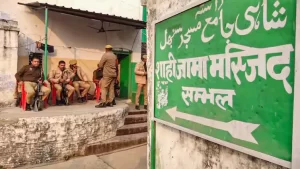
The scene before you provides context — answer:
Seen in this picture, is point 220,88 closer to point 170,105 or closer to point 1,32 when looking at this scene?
point 170,105

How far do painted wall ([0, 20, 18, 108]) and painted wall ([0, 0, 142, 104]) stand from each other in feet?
1.61

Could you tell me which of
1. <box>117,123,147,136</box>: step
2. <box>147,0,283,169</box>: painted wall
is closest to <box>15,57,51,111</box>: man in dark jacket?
<box>117,123,147,136</box>: step

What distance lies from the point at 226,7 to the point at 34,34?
6.79m

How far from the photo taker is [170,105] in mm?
2584

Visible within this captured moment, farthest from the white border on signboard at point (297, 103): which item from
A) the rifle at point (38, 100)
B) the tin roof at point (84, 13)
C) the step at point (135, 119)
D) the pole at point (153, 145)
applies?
the tin roof at point (84, 13)

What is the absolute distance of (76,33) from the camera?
320 inches

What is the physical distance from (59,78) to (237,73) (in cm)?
601

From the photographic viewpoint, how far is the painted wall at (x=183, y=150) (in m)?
1.85

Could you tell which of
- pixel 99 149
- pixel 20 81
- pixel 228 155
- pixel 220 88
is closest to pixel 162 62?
pixel 220 88

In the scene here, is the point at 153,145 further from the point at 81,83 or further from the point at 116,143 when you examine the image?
the point at 81,83

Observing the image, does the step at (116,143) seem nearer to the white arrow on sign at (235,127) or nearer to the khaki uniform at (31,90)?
the khaki uniform at (31,90)

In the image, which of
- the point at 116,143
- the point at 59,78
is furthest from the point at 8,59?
the point at 116,143

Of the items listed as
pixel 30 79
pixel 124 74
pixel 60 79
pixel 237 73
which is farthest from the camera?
pixel 124 74

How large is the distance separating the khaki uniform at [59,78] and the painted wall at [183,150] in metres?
4.44
